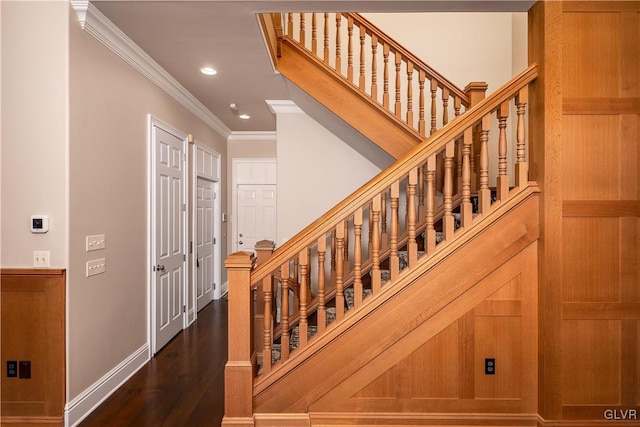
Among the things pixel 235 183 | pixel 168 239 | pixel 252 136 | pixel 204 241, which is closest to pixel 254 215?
pixel 235 183

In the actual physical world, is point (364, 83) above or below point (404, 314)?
above

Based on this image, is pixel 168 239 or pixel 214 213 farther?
pixel 214 213

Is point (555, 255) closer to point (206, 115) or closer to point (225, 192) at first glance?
point (206, 115)

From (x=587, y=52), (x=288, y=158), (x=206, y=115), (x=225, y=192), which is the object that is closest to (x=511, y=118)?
(x=587, y=52)

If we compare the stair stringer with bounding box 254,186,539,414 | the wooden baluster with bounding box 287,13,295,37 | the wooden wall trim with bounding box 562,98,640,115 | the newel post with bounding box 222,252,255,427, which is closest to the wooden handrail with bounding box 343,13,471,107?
the wooden baluster with bounding box 287,13,295,37

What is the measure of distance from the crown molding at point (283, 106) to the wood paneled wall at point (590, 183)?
2635 millimetres

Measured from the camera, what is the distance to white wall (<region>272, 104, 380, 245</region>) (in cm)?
432

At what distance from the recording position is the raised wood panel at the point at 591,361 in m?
2.23

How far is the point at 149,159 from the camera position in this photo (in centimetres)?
350

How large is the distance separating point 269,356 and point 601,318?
199cm

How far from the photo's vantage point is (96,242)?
2.67 meters

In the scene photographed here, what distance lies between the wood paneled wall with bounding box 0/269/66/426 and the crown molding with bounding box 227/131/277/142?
4218 mm

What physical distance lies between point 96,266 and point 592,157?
329 centimetres

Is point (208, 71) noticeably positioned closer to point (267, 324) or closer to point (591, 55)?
point (267, 324)
